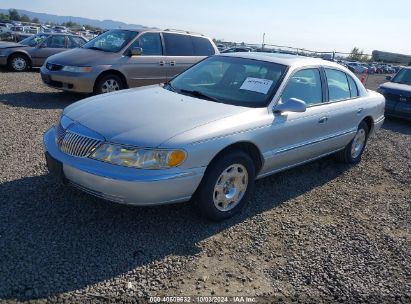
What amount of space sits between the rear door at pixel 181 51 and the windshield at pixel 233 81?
4.37 metres

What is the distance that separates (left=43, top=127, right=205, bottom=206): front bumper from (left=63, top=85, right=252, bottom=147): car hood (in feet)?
0.81

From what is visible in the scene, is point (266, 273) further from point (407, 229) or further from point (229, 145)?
point (407, 229)

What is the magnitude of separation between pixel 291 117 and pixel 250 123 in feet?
2.27

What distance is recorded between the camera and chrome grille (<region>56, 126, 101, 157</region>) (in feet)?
11.1

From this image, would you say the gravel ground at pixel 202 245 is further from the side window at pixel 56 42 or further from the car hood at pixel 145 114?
the side window at pixel 56 42

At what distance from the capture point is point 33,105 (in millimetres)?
8281

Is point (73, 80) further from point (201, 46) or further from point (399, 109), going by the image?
point (399, 109)

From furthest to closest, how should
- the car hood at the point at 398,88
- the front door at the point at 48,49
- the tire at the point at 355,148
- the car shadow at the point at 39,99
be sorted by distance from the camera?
the front door at the point at 48,49 < the car hood at the point at 398,88 < the car shadow at the point at 39,99 < the tire at the point at 355,148

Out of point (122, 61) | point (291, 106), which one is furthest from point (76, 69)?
point (291, 106)

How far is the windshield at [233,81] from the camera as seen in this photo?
4.25 m

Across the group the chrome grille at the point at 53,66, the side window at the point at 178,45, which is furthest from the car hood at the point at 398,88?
the chrome grille at the point at 53,66

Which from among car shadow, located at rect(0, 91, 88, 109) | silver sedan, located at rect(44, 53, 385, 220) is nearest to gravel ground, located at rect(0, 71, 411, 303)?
silver sedan, located at rect(44, 53, 385, 220)

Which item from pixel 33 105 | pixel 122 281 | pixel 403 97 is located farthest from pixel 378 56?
pixel 122 281

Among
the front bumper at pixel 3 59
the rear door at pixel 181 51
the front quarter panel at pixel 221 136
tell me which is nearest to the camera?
the front quarter panel at pixel 221 136
